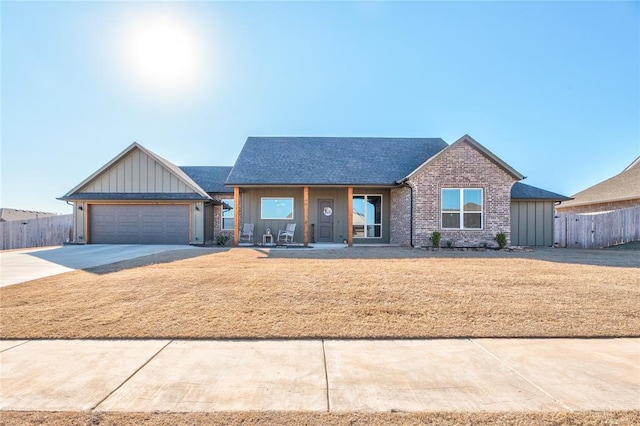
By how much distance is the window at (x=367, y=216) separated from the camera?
15484 millimetres

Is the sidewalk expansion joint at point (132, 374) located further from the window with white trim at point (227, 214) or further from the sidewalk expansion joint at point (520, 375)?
the window with white trim at point (227, 214)

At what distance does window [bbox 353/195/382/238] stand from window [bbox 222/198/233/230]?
7063mm

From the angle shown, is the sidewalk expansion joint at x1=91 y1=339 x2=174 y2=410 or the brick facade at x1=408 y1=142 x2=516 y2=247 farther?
the brick facade at x1=408 y1=142 x2=516 y2=247

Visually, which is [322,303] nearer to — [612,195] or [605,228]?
[605,228]

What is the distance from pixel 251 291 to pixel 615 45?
20.9m

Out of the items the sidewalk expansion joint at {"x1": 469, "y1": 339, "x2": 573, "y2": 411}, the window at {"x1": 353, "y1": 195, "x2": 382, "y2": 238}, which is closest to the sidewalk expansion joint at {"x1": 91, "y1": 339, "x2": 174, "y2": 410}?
the sidewalk expansion joint at {"x1": 469, "y1": 339, "x2": 573, "y2": 411}

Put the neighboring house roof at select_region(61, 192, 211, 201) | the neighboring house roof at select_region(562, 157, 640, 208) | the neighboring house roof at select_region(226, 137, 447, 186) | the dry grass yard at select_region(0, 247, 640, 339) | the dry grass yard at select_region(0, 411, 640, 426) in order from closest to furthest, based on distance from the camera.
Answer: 1. the dry grass yard at select_region(0, 411, 640, 426)
2. the dry grass yard at select_region(0, 247, 640, 339)
3. the neighboring house roof at select_region(226, 137, 447, 186)
4. the neighboring house roof at select_region(61, 192, 211, 201)
5. the neighboring house roof at select_region(562, 157, 640, 208)

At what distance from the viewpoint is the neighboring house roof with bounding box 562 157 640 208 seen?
683 inches

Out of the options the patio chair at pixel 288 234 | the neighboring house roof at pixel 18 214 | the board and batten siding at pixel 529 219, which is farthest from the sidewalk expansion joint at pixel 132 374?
the neighboring house roof at pixel 18 214

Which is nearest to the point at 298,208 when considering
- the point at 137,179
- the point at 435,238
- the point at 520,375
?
the point at 435,238

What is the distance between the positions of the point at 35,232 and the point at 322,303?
18744 mm

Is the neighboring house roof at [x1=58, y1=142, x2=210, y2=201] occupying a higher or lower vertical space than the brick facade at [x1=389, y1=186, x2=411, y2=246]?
higher

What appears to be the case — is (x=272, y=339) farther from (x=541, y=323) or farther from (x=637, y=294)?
(x=637, y=294)

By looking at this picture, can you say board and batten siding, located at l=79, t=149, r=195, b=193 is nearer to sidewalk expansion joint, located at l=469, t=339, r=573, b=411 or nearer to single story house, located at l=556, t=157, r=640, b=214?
sidewalk expansion joint, located at l=469, t=339, r=573, b=411
